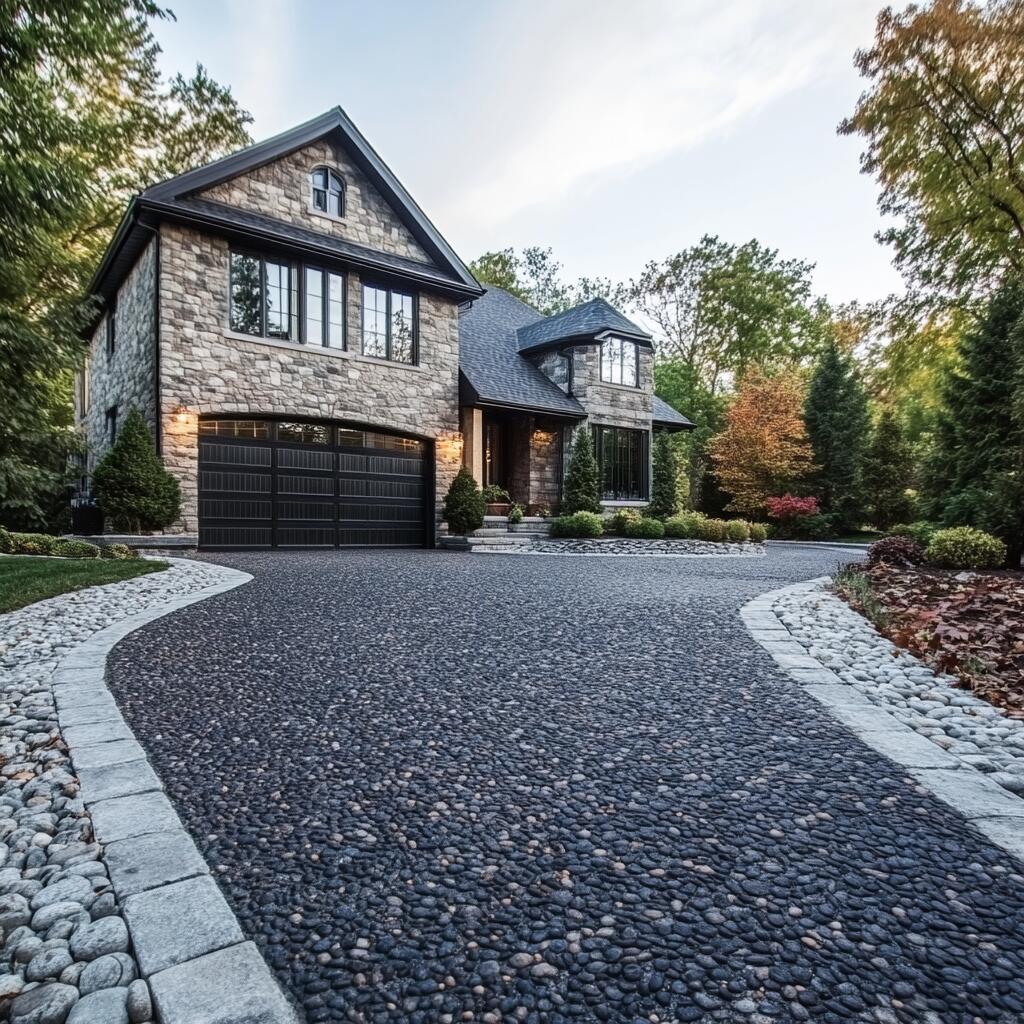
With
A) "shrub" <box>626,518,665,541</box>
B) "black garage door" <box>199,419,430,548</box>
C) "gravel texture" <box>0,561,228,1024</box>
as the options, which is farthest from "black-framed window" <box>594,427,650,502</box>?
"gravel texture" <box>0,561,228,1024</box>

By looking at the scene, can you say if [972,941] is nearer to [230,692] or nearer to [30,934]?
[30,934]

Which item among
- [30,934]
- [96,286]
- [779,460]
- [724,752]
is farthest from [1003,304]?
[96,286]

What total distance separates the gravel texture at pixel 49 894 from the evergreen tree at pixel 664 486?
14058mm

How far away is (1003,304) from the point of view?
919cm

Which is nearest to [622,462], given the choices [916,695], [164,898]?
[916,695]

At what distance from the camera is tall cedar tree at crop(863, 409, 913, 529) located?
1900 centimetres

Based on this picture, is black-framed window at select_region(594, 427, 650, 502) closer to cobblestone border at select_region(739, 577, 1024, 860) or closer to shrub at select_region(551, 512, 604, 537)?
shrub at select_region(551, 512, 604, 537)

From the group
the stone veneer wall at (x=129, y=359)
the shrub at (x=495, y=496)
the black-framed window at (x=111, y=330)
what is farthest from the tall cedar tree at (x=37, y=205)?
the shrub at (x=495, y=496)

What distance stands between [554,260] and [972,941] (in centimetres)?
3184

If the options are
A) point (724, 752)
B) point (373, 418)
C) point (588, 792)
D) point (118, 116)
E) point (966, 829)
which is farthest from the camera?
point (118, 116)

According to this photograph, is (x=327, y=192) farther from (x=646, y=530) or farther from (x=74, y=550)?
(x=646, y=530)

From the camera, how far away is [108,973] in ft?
3.72

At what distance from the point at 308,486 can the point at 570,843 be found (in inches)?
404

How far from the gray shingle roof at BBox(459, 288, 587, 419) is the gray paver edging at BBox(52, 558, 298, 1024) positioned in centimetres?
1123
